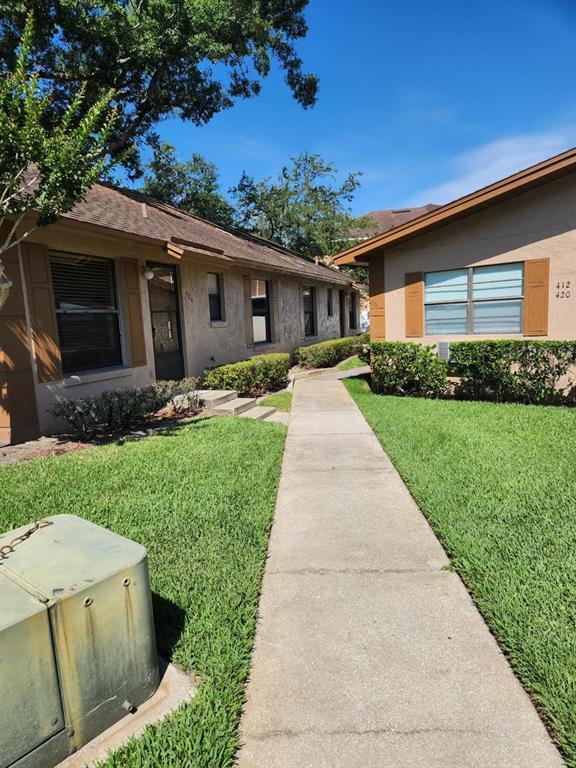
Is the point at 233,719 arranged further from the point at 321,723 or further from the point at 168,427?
the point at 168,427

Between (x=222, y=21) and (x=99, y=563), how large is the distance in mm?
18024

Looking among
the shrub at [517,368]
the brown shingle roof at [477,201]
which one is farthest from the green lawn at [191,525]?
the brown shingle roof at [477,201]

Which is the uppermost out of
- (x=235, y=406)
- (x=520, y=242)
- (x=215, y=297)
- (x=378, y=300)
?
(x=520, y=242)

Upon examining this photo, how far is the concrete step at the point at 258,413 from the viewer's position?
26.9ft

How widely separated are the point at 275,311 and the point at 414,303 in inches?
218

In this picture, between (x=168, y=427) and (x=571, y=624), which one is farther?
(x=168, y=427)

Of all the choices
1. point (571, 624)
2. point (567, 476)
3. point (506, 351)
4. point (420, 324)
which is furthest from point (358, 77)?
point (571, 624)

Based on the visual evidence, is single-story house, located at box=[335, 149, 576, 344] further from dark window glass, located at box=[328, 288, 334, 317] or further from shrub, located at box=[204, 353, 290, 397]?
dark window glass, located at box=[328, 288, 334, 317]

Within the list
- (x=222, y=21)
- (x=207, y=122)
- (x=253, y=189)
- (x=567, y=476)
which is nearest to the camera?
(x=567, y=476)

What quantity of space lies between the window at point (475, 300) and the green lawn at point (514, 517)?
2543mm

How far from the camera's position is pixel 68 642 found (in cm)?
178

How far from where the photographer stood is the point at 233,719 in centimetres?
203

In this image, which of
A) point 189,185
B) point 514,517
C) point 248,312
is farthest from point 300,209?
point 514,517

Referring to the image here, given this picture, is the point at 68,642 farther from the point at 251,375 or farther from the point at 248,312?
the point at 248,312
